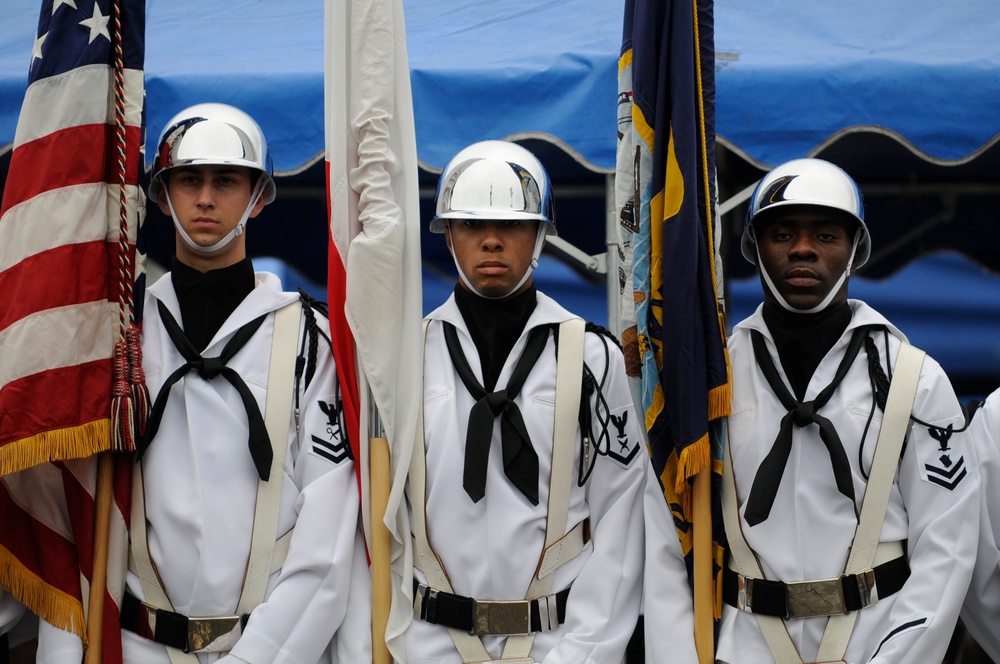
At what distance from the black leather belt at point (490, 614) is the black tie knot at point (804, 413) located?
3.13ft

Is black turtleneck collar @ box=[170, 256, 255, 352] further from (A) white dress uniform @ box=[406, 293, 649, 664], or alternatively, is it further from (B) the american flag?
(A) white dress uniform @ box=[406, 293, 649, 664]

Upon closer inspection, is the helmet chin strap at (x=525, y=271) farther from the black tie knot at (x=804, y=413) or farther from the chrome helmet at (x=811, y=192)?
the black tie knot at (x=804, y=413)

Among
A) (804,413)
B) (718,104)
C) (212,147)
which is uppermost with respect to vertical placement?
(718,104)

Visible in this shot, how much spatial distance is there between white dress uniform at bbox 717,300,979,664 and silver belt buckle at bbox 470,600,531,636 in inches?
25.0

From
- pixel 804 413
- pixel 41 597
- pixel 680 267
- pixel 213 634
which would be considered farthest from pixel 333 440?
pixel 804 413

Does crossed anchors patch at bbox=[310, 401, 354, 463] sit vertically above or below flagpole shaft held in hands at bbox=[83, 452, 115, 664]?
above

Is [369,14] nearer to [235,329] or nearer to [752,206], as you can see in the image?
[235,329]

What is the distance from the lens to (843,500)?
11.7ft

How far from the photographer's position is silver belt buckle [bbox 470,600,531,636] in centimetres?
352

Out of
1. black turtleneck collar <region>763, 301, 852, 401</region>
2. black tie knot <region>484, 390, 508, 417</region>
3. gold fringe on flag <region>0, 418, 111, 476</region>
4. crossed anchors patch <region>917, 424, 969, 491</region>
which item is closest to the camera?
gold fringe on flag <region>0, 418, 111, 476</region>

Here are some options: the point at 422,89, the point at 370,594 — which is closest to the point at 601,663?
the point at 370,594

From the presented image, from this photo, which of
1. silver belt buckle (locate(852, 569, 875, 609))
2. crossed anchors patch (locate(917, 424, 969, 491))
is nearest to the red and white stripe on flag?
silver belt buckle (locate(852, 569, 875, 609))

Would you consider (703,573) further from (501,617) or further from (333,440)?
(333,440)

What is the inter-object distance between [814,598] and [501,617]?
98 cm
